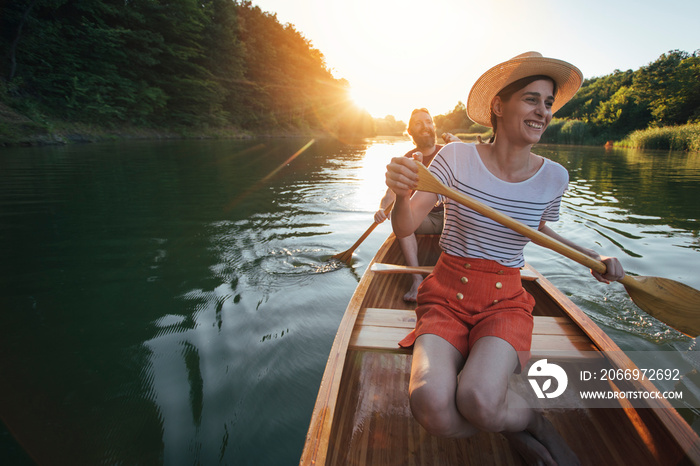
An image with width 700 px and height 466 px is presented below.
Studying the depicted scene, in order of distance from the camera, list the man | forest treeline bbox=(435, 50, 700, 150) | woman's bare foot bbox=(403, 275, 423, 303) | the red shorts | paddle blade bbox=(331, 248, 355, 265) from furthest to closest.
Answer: forest treeline bbox=(435, 50, 700, 150), paddle blade bbox=(331, 248, 355, 265), the man, woman's bare foot bbox=(403, 275, 423, 303), the red shorts

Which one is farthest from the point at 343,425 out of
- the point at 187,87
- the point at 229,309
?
the point at 187,87

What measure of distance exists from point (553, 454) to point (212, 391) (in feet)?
5.84

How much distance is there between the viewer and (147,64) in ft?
67.5

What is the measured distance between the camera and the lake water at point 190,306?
1.85 m

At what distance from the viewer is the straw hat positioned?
1.56 meters

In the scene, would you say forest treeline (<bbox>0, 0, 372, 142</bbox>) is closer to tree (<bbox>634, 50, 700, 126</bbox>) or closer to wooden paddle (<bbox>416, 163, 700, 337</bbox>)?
wooden paddle (<bbox>416, 163, 700, 337</bbox>)

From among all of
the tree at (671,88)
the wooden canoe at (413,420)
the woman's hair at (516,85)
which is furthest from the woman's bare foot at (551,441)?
the tree at (671,88)

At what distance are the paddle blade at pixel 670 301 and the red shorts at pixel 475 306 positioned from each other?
0.67 meters

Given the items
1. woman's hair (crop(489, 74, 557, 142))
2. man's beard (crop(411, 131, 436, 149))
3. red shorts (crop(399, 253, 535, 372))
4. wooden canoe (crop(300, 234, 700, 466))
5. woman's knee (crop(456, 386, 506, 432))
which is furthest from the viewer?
man's beard (crop(411, 131, 436, 149))

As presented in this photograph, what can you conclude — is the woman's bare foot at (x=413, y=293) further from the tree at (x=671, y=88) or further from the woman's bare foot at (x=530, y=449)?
the tree at (x=671, y=88)

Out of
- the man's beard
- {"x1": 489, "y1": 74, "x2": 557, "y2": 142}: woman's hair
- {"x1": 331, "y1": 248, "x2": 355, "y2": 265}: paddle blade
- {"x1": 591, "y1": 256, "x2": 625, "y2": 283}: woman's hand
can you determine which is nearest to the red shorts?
{"x1": 591, "y1": 256, "x2": 625, "y2": 283}: woman's hand

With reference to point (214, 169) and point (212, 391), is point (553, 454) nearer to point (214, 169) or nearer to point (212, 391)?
point (212, 391)

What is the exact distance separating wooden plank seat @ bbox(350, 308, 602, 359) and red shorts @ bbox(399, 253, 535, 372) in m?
0.26

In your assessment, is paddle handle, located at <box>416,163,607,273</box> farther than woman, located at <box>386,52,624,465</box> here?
Yes
